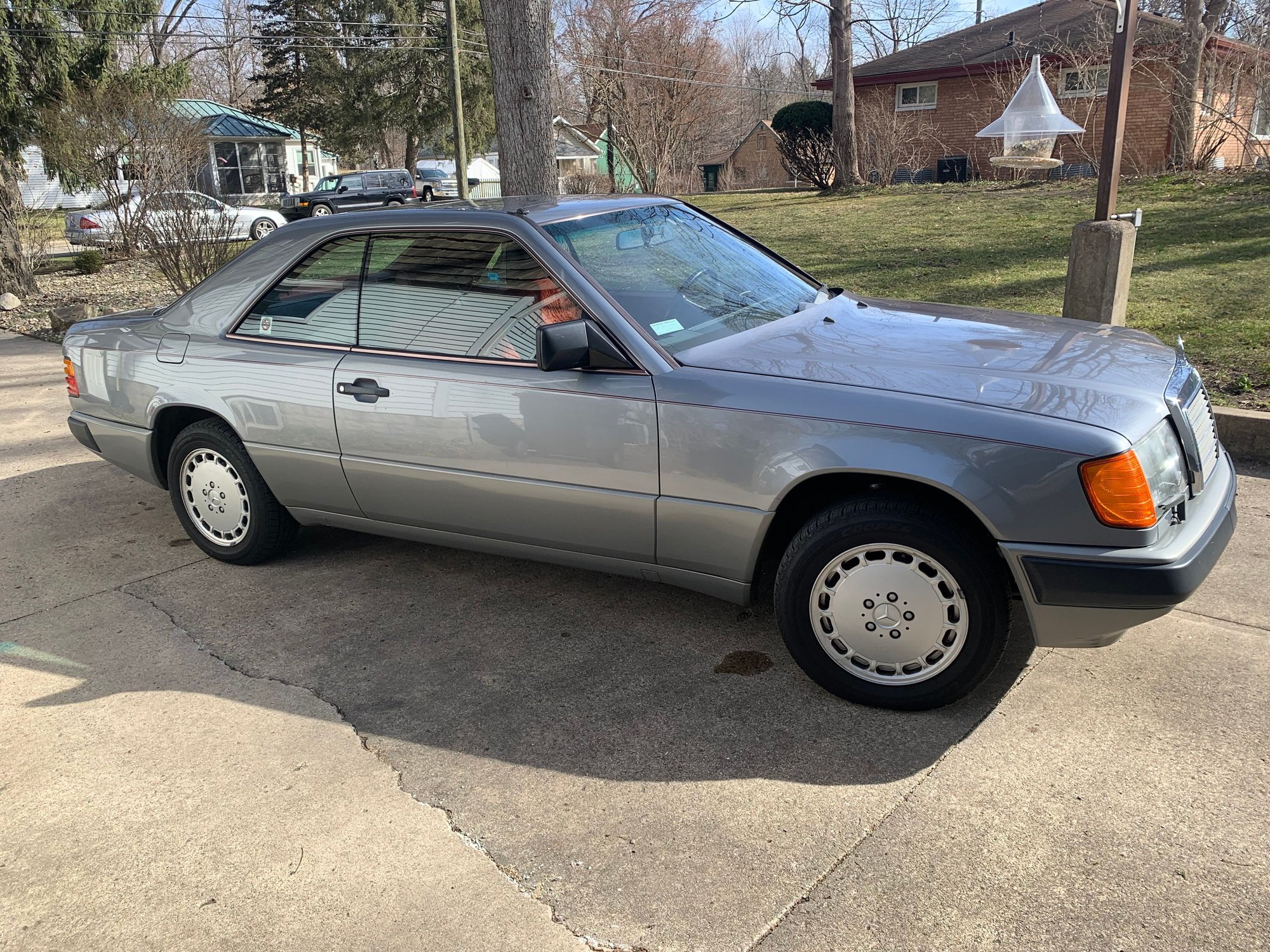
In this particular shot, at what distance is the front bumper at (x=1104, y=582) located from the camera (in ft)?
9.44

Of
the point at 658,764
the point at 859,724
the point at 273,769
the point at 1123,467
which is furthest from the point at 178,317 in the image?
the point at 1123,467

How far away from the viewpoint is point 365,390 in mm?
4012

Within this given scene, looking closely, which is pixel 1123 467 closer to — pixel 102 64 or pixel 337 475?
pixel 337 475

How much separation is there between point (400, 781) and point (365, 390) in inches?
63.7

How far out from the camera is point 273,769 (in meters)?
3.14

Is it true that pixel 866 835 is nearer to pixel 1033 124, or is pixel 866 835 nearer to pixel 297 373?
pixel 297 373

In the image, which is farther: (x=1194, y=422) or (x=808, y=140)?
(x=808, y=140)

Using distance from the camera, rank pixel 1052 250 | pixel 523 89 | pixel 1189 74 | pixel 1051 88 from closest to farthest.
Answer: pixel 523 89, pixel 1052 250, pixel 1189 74, pixel 1051 88

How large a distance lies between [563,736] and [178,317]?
2832 millimetres

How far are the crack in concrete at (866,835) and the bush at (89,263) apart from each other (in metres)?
19.8

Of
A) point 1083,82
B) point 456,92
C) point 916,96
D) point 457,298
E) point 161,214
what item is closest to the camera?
point 457,298

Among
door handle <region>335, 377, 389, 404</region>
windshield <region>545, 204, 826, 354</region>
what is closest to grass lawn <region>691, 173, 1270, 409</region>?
windshield <region>545, 204, 826, 354</region>

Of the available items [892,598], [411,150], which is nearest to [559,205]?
[892,598]

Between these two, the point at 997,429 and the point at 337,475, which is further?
the point at 337,475
